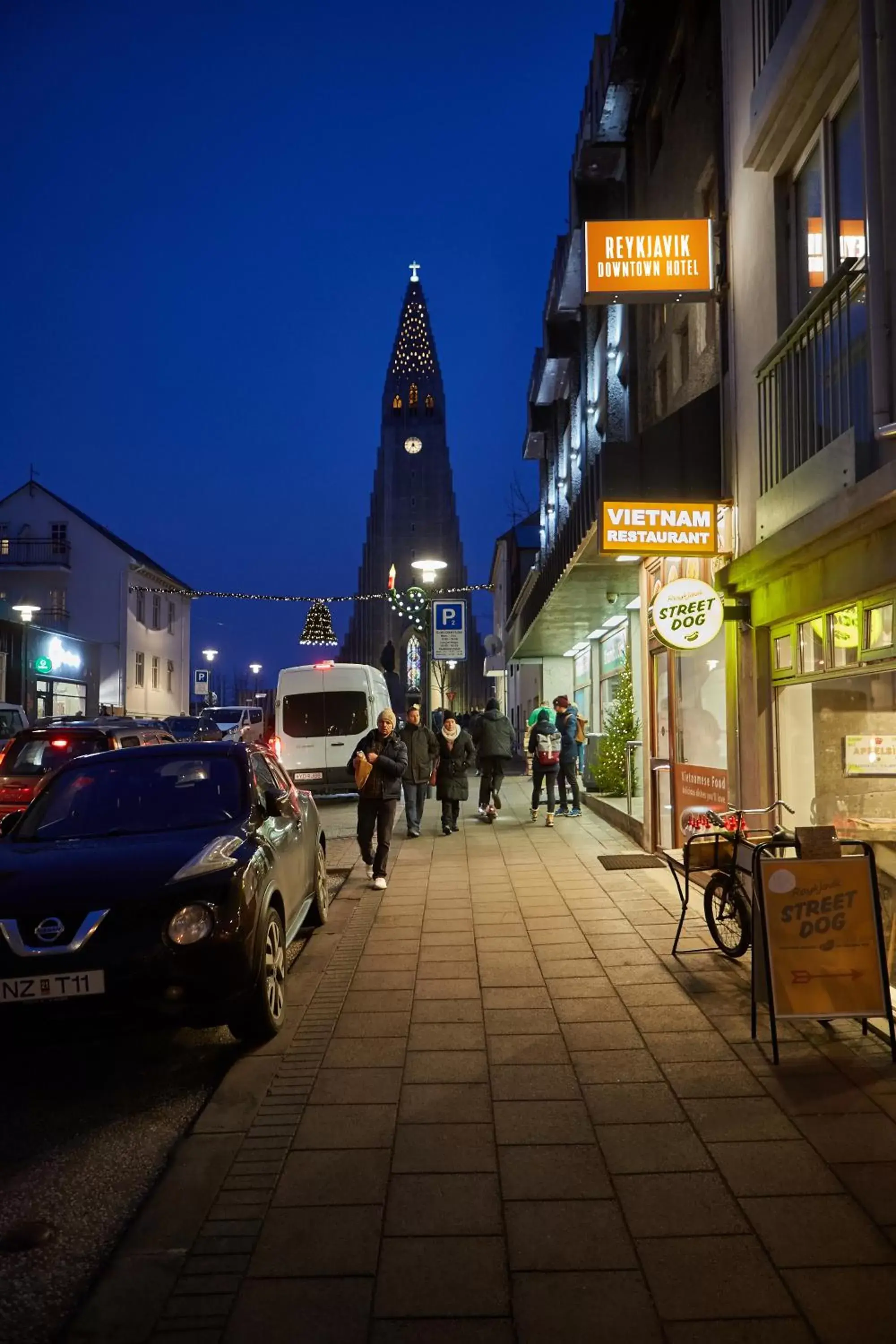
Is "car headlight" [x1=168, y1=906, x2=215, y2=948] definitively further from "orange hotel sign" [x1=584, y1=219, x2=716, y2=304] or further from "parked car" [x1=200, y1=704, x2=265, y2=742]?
"parked car" [x1=200, y1=704, x2=265, y2=742]

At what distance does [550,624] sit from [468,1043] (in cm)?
1586

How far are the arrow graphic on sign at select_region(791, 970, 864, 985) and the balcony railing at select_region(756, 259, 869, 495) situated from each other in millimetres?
3174

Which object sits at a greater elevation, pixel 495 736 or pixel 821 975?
pixel 495 736

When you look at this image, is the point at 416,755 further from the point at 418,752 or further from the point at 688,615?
the point at 688,615

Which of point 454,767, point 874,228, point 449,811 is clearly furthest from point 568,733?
point 874,228

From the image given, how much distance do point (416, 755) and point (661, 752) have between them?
3323 millimetres

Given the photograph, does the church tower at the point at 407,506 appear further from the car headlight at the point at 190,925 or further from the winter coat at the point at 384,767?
the car headlight at the point at 190,925

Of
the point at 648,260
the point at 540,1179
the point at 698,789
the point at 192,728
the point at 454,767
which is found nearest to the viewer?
the point at 540,1179

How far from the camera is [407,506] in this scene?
3669 inches

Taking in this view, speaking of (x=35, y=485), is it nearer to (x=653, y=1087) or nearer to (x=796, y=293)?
(x=796, y=293)

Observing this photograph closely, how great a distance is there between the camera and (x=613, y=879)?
33.8ft

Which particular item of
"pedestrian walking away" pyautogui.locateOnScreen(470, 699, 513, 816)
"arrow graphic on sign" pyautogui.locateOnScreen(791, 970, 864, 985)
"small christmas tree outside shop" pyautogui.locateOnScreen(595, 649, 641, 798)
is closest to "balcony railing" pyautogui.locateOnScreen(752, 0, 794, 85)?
"arrow graphic on sign" pyautogui.locateOnScreen(791, 970, 864, 985)

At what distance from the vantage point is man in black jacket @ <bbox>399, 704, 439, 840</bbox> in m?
13.8

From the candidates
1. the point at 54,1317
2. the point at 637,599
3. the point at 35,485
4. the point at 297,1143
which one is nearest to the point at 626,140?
the point at 637,599
